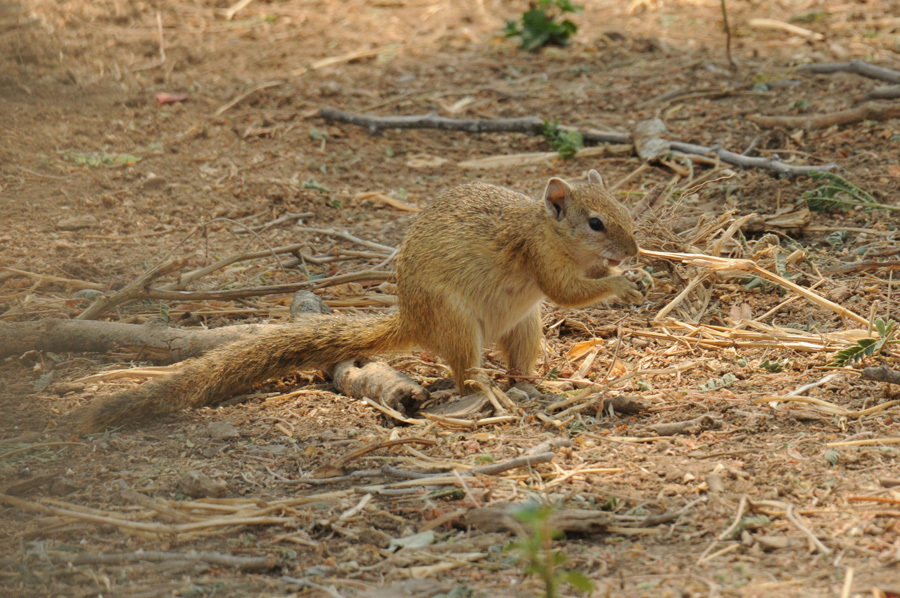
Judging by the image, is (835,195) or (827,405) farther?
(835,195)

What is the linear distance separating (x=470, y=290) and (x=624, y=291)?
711 millimetres

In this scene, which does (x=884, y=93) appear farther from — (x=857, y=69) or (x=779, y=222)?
(x=779, y=222)

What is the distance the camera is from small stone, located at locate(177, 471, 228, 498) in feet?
10.3

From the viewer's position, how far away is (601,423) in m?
3.75

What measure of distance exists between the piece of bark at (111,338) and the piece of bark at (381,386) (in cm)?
47

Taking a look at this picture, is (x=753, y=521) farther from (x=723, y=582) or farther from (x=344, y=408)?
(x=344, y=408)

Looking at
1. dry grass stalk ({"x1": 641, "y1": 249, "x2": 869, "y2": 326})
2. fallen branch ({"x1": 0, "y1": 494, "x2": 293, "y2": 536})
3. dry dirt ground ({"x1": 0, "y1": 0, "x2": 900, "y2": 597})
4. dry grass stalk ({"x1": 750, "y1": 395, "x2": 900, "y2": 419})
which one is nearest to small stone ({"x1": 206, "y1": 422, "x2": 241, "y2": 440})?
dry dirt ground ({"x1": 0, "y1": 0, "x2": 900, "y2": 597})

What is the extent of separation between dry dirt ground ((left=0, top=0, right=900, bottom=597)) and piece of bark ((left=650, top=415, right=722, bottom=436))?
2 cm

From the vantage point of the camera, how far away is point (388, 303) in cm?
506

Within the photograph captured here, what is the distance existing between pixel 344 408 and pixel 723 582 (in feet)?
6.75

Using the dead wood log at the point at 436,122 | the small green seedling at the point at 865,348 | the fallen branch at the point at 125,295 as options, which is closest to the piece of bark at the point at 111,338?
the fallen branch at the point at 125,295

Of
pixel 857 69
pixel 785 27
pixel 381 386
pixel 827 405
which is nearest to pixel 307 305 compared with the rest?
pixel 381 386

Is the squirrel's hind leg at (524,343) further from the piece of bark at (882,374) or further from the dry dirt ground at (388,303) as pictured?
the piece of bark at (882,374)

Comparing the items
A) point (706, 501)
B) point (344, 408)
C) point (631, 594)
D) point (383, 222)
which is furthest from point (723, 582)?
point (383, 222)
